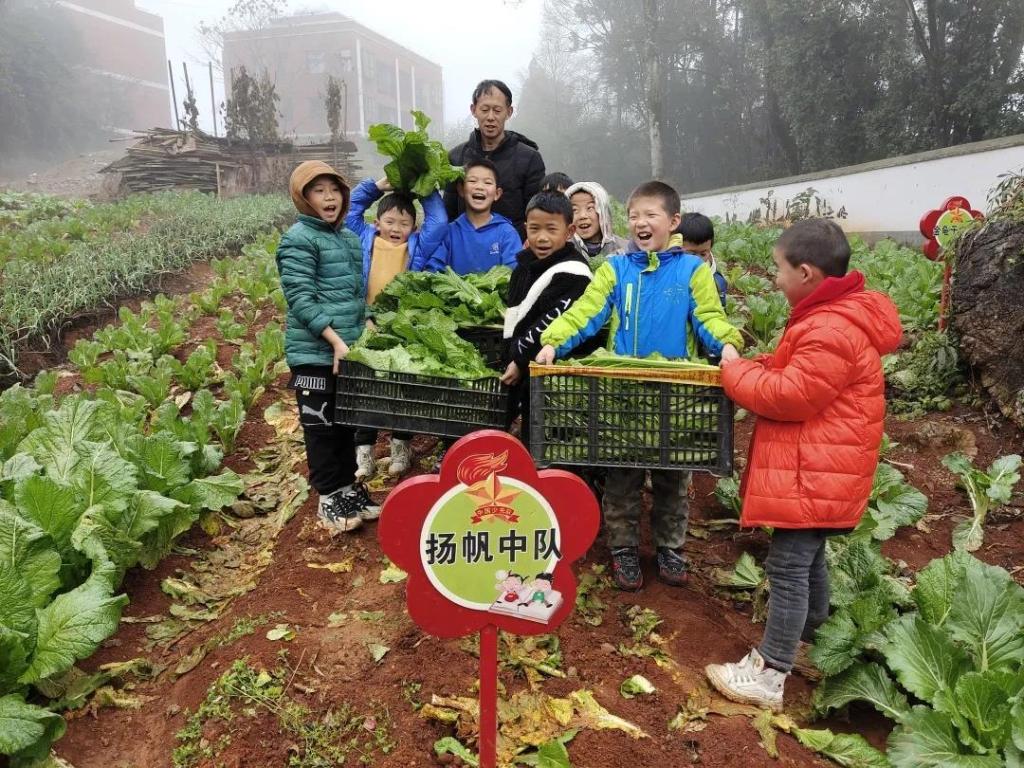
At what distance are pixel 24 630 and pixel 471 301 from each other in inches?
91.2

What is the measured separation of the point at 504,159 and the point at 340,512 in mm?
2494

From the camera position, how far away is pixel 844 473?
7.68 feet

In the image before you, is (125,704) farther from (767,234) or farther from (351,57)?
(351,57)

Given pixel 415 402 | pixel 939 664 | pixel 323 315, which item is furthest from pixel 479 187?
pixel 939 664

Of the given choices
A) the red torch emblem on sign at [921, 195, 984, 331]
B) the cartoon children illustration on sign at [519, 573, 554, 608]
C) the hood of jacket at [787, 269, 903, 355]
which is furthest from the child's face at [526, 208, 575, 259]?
the red torch emblem on sign at [921, 195, 984, 331]

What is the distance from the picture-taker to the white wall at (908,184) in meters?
10.5

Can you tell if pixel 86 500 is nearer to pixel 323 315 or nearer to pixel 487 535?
pixel 323 315

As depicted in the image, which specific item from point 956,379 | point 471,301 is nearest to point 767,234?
point 956,379

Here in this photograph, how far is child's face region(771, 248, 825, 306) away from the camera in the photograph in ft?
7.73

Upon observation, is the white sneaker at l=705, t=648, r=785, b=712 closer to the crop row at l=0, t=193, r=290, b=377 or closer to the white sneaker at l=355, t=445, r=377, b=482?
the white sneaker at l=355, t=445, r=377, b=482

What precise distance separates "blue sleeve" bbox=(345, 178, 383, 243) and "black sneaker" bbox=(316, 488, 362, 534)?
153 cm

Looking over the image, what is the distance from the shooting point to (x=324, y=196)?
134 inches

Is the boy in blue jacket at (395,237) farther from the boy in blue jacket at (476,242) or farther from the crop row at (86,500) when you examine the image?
the crop row at (86,500)

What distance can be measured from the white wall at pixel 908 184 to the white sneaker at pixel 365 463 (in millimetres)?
Result: 10297
